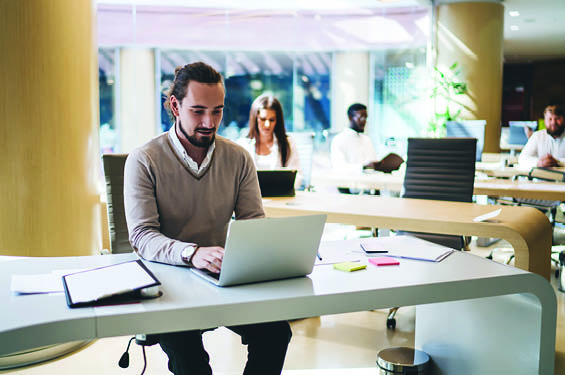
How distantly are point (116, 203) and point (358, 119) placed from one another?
3.67 metres

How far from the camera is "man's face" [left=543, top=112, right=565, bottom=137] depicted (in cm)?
593

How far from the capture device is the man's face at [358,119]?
19.3 ft

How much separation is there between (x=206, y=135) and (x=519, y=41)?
13.8 m

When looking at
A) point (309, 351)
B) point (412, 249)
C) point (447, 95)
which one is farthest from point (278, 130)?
point (447, 95)

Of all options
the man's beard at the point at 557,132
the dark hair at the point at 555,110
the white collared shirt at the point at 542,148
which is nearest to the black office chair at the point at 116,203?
the white collared shirt at the point at 542,148

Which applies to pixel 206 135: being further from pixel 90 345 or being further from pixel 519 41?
pixel 519 41

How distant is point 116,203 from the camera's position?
105 inches

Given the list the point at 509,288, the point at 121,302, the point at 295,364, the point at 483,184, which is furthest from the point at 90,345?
the point at 483,184

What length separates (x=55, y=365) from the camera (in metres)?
2.83

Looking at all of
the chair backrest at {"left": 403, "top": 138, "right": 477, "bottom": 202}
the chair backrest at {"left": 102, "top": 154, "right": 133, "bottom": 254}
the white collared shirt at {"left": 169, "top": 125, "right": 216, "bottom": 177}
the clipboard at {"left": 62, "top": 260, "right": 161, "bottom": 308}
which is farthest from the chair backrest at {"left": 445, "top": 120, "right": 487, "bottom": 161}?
the clipboard at {"left": 62, "top": 260, "right": 161, "bottom": 308}

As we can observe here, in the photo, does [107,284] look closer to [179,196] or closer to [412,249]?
[179,196]

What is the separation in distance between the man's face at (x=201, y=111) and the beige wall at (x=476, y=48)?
8787 millimetres

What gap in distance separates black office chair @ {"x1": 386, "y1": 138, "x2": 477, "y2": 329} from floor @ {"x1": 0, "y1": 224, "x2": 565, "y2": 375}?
69 cm

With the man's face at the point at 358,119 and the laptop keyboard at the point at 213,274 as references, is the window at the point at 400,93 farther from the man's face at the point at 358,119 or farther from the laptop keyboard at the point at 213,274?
the laptop keyboard at the point at 213,274
